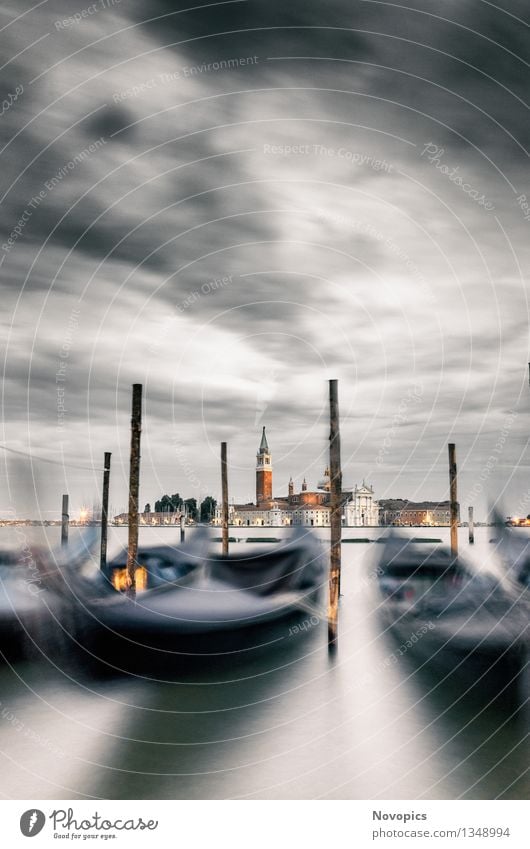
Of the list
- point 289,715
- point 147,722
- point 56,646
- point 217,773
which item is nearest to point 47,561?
point 56,646

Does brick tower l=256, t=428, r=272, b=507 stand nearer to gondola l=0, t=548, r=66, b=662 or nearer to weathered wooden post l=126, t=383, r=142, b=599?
weathered wooden post l=126, t=383, r=142, b=599

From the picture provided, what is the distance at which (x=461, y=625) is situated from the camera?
1143cm

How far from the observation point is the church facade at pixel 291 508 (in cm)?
12669

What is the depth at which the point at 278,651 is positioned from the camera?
12.1m

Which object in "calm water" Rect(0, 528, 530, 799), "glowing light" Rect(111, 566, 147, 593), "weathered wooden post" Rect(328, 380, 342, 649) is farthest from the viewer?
"glowing light" Rect(111, 566, 147, 593)

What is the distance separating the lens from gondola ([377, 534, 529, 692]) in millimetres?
9977

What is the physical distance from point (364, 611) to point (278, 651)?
5358 millimetres

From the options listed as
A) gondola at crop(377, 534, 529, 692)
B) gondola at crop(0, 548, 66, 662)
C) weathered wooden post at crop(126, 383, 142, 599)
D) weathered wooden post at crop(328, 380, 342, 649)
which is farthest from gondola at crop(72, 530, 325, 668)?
gondola at crop(377, 534, 529, 692)

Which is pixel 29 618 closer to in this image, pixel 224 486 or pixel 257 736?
pixel 257 736

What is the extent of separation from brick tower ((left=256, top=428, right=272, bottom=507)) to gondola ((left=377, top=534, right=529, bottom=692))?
104m

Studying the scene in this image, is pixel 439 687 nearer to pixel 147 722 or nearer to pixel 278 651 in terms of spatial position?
pixel 278 651

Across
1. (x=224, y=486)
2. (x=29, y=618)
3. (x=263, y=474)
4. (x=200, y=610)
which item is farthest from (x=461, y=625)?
(x=263, y=474)

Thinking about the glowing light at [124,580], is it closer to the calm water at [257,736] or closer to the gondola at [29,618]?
the gondola at [29,618]

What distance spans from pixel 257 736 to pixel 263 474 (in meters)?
117
